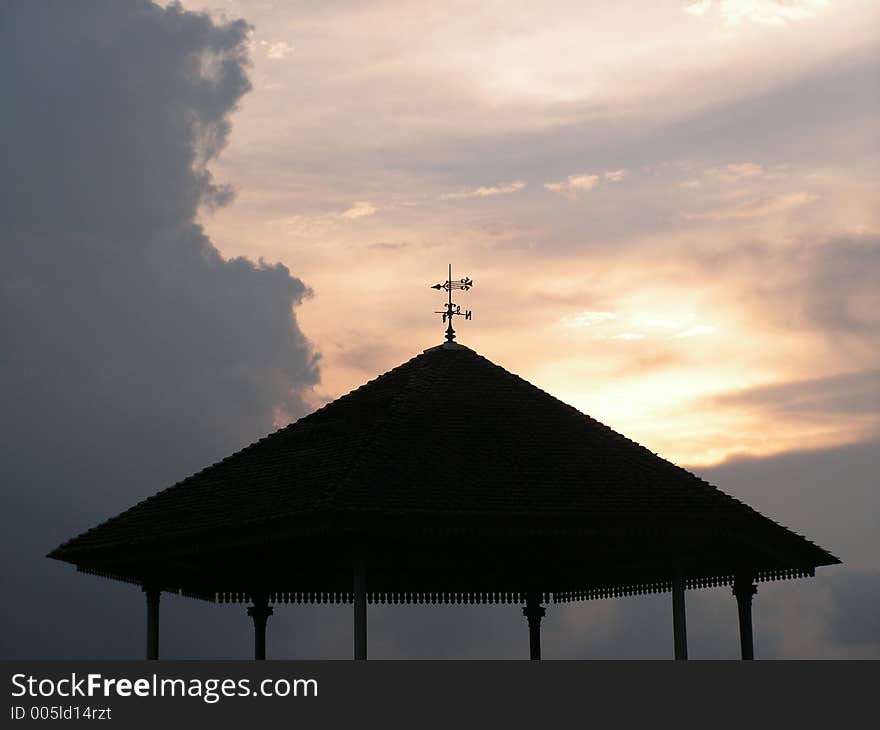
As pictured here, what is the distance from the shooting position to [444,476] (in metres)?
33.4

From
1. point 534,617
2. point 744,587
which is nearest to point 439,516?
point 744,587

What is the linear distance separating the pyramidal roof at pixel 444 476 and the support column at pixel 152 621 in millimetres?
1814

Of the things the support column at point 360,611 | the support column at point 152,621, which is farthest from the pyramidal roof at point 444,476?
the support column at point 152,621

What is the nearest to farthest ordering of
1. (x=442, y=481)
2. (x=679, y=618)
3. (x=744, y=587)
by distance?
(x=442, y=481) → (x=679, y=618) → (x=744, y=587)

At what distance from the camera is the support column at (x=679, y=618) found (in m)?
→ 33.8

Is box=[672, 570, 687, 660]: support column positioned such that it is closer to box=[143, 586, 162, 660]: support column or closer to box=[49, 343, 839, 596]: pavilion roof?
box=[49, 343, 839, 596]: pavilion roof

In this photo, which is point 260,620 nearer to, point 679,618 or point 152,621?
point 152,621

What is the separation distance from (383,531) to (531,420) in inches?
248

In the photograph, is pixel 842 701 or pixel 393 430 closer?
pixel 842 701

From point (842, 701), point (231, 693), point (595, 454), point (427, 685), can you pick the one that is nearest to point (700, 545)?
point (595, 454)

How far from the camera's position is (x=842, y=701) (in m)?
28.7

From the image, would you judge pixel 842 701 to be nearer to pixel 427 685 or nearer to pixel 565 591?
pixel 427 685

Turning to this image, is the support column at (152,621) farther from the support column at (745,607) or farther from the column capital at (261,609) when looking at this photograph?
the support column at (745,607)

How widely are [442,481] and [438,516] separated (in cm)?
137
